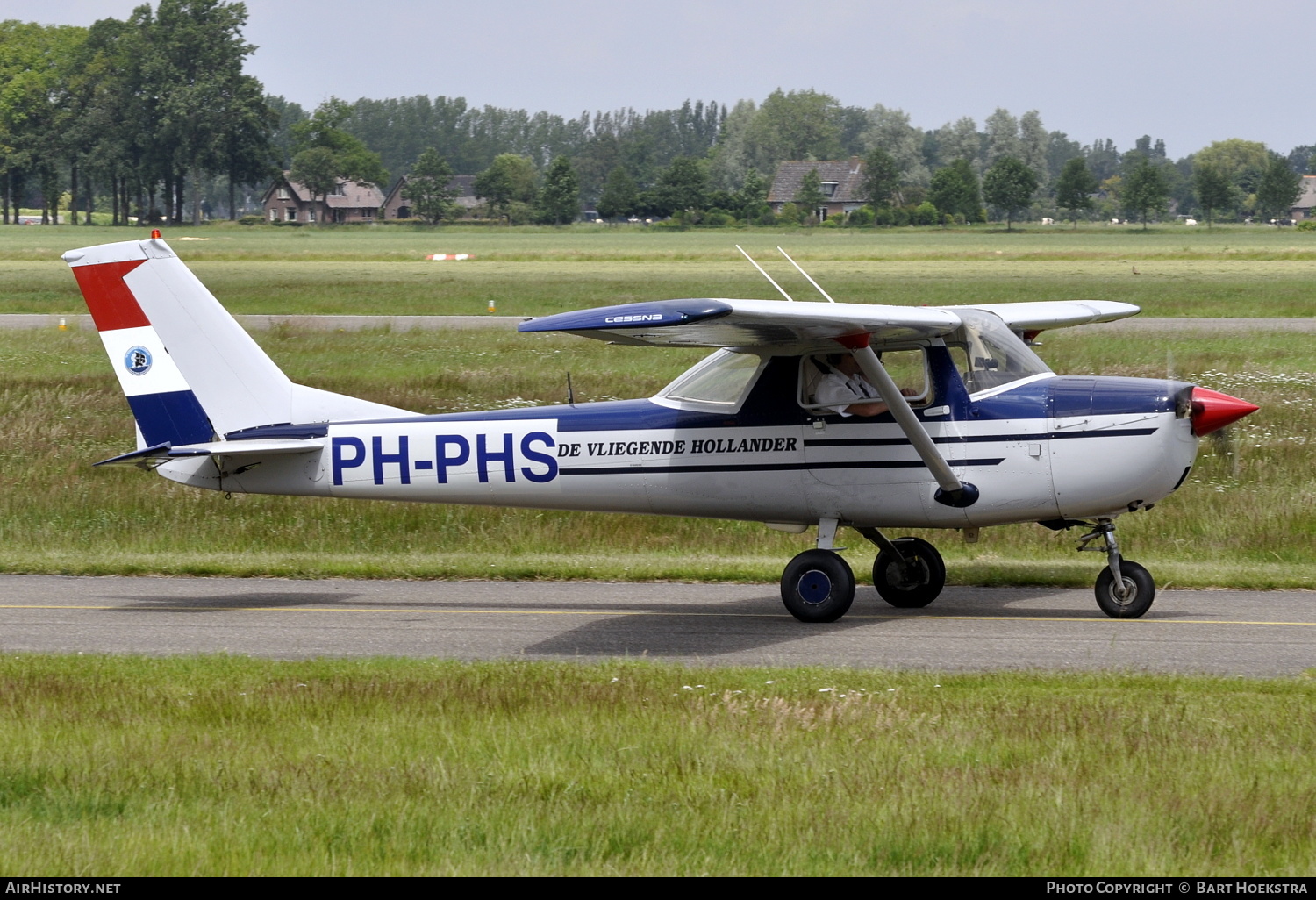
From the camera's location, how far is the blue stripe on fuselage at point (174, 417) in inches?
468

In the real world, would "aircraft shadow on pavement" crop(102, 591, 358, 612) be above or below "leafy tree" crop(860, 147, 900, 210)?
below

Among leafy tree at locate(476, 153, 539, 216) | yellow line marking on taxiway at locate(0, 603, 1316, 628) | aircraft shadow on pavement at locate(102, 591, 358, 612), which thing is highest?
leafy tree at locate(476, 153, 539, 216)

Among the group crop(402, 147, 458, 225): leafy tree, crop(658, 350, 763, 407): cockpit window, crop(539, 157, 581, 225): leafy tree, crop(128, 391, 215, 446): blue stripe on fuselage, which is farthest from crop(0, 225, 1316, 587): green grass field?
crop(402, 147, 458, 225): leafy tree

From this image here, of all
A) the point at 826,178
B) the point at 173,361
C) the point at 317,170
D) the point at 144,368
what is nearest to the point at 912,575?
the point at 173,361

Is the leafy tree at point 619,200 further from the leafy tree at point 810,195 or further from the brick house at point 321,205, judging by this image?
the brick house at point 321,205

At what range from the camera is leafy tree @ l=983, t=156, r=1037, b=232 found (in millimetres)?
134000

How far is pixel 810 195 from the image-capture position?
481 ft

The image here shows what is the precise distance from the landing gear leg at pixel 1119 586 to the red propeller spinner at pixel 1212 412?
1004mm

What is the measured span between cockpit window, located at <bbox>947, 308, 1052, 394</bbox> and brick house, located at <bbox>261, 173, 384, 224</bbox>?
494 ft

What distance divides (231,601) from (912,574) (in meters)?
5.74

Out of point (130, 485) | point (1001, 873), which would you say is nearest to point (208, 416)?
point (130, 485)

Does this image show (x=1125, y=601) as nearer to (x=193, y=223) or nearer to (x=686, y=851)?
(x=686, y=851)

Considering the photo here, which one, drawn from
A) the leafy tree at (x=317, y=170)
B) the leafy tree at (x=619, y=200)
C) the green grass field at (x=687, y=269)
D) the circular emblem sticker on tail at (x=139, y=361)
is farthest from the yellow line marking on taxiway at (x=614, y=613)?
the leafy tree at (x=317, y=170)

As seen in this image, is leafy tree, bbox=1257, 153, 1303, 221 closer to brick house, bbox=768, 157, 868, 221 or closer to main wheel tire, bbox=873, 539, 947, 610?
brick house, bbox=768, 157, 868, 221
